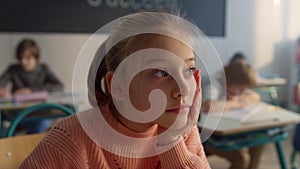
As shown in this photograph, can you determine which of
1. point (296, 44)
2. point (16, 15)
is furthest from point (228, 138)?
point (296, 44)

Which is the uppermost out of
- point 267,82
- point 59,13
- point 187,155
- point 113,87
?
point 59,13

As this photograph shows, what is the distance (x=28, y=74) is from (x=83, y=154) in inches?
90.7

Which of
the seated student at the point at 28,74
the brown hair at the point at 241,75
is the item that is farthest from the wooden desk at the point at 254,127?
the seated student at the point at 28,74

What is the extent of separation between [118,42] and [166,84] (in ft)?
0.30

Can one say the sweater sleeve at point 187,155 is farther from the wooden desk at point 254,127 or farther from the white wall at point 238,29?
the white wall at point 238,29

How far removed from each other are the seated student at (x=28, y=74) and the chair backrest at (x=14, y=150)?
182cm

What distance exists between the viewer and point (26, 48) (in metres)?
2.76

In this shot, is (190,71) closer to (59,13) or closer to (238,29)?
(59,13)

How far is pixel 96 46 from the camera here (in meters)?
0.53

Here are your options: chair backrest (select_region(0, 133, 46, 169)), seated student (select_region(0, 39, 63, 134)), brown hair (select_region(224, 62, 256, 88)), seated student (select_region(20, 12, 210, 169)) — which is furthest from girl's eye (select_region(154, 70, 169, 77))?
seated student (select_region(0, 39, 63, 134))

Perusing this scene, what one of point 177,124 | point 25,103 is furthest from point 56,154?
point 25,103

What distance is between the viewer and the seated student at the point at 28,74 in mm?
2691

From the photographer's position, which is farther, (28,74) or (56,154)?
(28,74)

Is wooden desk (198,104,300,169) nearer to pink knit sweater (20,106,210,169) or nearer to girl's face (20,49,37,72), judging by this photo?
pink knit sweater (20,106,210,169)
